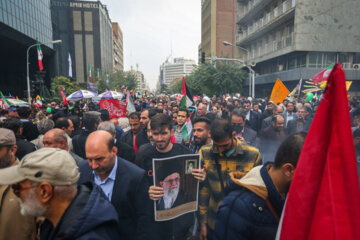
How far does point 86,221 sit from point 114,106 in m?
6.04

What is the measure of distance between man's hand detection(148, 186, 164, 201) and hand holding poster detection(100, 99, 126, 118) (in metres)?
5.06

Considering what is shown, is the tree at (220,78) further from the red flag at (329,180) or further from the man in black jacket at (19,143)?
the red flag at (329,180)

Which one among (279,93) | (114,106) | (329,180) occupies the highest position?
(279,93)

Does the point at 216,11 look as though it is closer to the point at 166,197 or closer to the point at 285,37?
the point at 285,37

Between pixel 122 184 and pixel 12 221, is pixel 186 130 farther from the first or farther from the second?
pixel 12 221

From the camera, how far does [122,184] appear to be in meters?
2.47

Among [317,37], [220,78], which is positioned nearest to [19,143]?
[220,78]

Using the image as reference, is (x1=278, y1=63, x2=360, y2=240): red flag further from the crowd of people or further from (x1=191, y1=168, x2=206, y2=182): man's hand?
(x1=191, y1=168, x2=206, y2=182): man's hand

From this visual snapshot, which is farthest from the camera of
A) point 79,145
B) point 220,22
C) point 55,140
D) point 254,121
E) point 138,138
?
point 220,22

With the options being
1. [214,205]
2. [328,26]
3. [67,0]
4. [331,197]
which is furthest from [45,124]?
[67,0]

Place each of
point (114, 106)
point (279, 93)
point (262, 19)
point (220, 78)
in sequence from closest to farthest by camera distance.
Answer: point (114, 106) → point (279, 93) → point (220, 78) → point (262, 19)

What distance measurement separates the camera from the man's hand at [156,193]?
244cm

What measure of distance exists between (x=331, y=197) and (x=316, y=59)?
95.0 feet

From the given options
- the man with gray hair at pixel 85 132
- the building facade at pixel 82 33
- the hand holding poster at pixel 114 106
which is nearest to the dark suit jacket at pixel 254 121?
the hand holding poster at pixel 114 106
